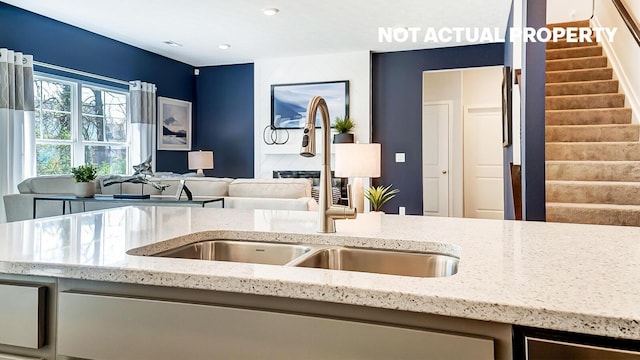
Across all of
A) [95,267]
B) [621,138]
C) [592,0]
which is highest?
[592,0]

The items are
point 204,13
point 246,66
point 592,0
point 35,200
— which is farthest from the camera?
point 246,66

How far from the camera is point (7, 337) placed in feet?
3.03

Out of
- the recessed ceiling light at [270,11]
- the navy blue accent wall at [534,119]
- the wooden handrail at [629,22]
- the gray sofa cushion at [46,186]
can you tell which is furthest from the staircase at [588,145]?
the gray sofa cushion at [46,186]

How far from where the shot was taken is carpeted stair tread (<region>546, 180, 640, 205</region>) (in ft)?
10.9

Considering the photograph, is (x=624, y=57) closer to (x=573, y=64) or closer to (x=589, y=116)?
(x=589, y=116)

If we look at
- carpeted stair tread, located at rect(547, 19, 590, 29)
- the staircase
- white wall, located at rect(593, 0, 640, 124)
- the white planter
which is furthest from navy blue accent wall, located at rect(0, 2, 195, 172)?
white wall, located at rect(593, 0, 640, 124)

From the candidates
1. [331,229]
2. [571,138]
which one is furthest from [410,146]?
[331,229]

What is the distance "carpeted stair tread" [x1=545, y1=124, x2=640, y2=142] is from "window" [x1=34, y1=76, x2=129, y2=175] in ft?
17.2

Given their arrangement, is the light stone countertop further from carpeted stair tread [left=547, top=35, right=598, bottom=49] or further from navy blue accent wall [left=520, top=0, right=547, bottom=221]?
carpeted stair tread [left=547, top=35, right=598, bottom=49]

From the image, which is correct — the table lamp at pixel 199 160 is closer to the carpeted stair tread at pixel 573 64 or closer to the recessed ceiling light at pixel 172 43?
the recessed ceiling light at pixel 172 43

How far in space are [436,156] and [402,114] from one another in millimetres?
1353

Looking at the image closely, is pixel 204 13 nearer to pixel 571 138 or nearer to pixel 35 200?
pixel 35 200

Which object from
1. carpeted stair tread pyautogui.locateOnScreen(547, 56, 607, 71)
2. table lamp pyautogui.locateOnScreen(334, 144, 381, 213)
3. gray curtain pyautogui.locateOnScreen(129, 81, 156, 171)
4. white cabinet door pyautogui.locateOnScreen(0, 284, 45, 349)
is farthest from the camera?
gray curtain pyautogui.locateOnScreen(129, 81, 156, 171)

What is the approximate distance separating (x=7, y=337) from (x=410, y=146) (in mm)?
5873
